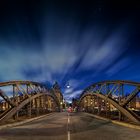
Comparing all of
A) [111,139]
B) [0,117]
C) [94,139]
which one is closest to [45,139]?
[94,139]

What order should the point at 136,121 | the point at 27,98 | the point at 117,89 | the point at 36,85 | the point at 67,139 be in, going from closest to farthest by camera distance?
1. the point at 67,139
2. the point at 136,121
3. the point at 117,89
4. the point at 27,98
5. the point at 36,85

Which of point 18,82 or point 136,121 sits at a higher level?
point 18,82

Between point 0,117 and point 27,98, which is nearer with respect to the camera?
point 0,117

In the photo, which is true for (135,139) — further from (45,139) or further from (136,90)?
(136,90)

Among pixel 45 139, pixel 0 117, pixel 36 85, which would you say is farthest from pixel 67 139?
pixel 36 85

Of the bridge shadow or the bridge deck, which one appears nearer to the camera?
the bridge deck

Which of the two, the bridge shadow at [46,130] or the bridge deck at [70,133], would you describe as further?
the bridge shadow at [46,130]

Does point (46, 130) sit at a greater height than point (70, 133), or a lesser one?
lesser

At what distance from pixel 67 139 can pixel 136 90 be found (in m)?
14.8

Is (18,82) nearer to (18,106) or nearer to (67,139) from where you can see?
(18,106)

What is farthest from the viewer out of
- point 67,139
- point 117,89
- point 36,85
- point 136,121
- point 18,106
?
point 36,85

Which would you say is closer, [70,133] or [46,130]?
[70,133]

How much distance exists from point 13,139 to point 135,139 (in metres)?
6.44

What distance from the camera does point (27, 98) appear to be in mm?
38062
